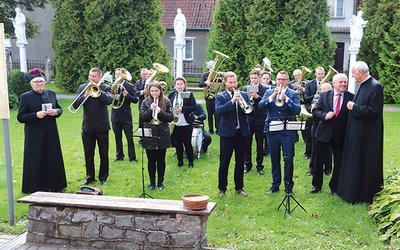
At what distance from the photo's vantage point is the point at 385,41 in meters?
20.6

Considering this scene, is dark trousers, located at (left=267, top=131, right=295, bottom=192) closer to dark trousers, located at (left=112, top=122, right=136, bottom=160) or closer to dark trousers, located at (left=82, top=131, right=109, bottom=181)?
dark trousers, located at (left=82, top=131, right=109, bottom=181)

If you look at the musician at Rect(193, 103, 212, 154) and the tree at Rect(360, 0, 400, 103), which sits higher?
the tree at Rect(360, 0, 400, 103)

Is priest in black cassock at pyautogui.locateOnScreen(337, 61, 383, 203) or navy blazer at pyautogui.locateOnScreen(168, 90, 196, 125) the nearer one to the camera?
priest in black cassock at pyautogui.locateOnScreen(337, 61, 383, 203)

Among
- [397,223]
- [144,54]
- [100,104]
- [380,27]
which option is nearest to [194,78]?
[144,54]

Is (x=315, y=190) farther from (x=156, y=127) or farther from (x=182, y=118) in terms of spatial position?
(x=182, y=118)

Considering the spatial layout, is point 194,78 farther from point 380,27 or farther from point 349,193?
point 349,193

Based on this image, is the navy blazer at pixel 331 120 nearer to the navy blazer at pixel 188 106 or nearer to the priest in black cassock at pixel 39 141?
the navy blazer at pixel 188 106

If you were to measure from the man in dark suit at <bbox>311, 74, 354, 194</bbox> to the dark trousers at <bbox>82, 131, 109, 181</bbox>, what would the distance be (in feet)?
12.9

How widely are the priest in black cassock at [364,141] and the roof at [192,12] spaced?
23566 millimetres

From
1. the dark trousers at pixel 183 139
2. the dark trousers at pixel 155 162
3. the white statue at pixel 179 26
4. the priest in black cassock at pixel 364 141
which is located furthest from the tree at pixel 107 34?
the priest in black cassock at pixel 364 141

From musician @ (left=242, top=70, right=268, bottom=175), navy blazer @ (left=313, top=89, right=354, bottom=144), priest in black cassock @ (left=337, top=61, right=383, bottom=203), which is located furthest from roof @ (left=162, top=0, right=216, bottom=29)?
priest in black cassock @ (left=337, top=61, right=383, bottom=203)

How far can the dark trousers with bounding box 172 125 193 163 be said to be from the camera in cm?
1022

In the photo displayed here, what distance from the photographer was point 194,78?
29.4 m

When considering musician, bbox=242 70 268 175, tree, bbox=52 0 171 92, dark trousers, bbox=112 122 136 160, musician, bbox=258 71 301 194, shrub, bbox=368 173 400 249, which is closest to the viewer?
shrub, bbox=368 173 400 249
